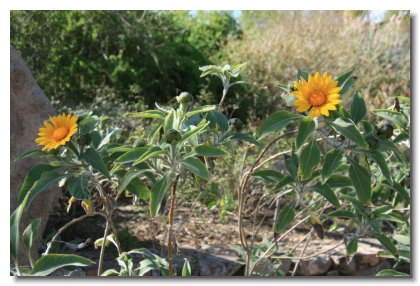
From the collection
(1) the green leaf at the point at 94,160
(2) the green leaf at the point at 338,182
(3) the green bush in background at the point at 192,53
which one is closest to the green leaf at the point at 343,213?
(2) the green leaf at the point at 338,182

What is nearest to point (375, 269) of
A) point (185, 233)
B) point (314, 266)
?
point (314, 266)

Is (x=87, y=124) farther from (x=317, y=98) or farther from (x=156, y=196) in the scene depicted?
(x=317, y=98)

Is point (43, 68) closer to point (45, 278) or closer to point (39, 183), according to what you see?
point (45, 278)

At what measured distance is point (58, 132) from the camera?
1418 mm

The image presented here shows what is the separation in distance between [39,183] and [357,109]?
842 millimetres

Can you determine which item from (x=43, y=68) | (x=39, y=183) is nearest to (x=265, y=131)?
(x=39, y=183)

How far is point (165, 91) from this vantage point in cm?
407

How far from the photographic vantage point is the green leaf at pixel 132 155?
1.42 metres

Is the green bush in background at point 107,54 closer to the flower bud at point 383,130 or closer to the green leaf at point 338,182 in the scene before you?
the green leaf at point 338,182

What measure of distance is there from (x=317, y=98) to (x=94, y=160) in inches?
22.4

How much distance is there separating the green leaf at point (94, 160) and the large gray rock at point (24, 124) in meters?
0.86

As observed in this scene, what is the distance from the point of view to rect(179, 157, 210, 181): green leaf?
1393 millimetres

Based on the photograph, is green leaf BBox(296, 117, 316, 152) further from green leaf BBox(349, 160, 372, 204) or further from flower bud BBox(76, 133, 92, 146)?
flower bud BBox(76, 133, 92, 146)

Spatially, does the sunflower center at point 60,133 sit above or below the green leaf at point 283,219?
above
